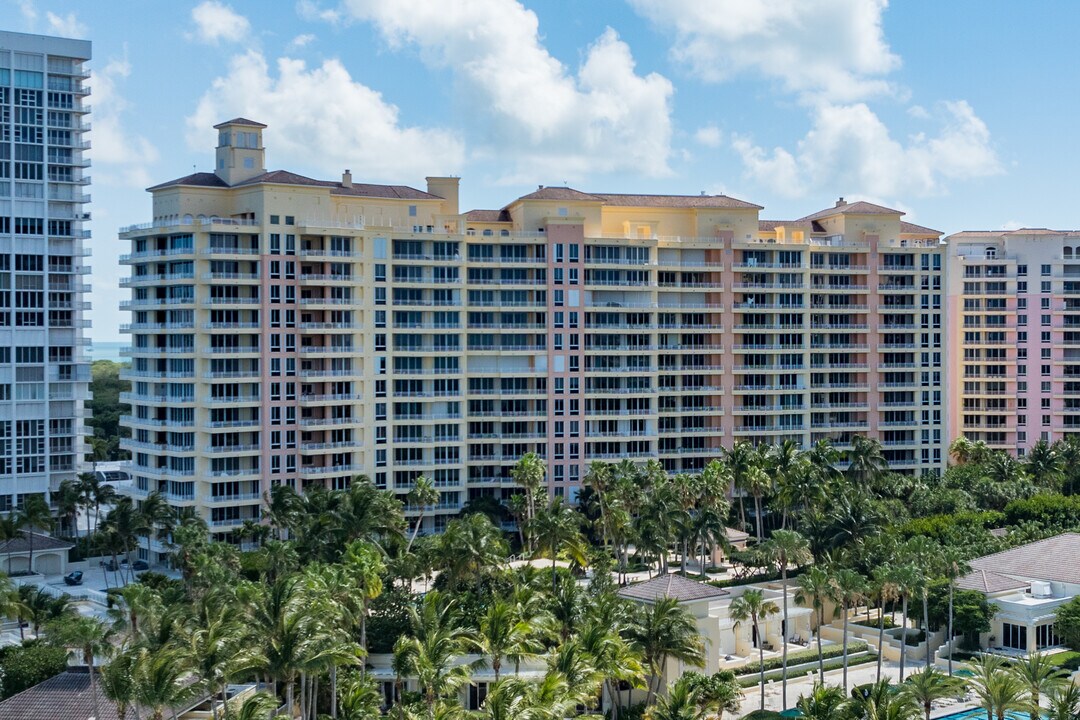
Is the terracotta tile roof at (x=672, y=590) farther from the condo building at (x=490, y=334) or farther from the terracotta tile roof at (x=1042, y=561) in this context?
the condo building at (x=490, y=334)

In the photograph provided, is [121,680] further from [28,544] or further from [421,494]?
[28,544]

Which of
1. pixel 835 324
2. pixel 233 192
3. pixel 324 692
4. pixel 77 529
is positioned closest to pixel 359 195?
pixel 233 192

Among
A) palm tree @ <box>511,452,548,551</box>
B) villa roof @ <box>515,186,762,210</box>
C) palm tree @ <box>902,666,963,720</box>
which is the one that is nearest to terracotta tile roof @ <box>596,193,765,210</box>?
villa roof @ <box>515,186,762,210</box>

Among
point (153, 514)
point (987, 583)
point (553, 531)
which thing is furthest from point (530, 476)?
point (987, 583)

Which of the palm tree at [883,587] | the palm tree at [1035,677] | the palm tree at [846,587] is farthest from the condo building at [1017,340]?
the palm tree at [1035,677]

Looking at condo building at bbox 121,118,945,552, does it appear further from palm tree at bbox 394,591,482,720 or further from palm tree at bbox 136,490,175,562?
palm tree at bbox 394,591,482,720
